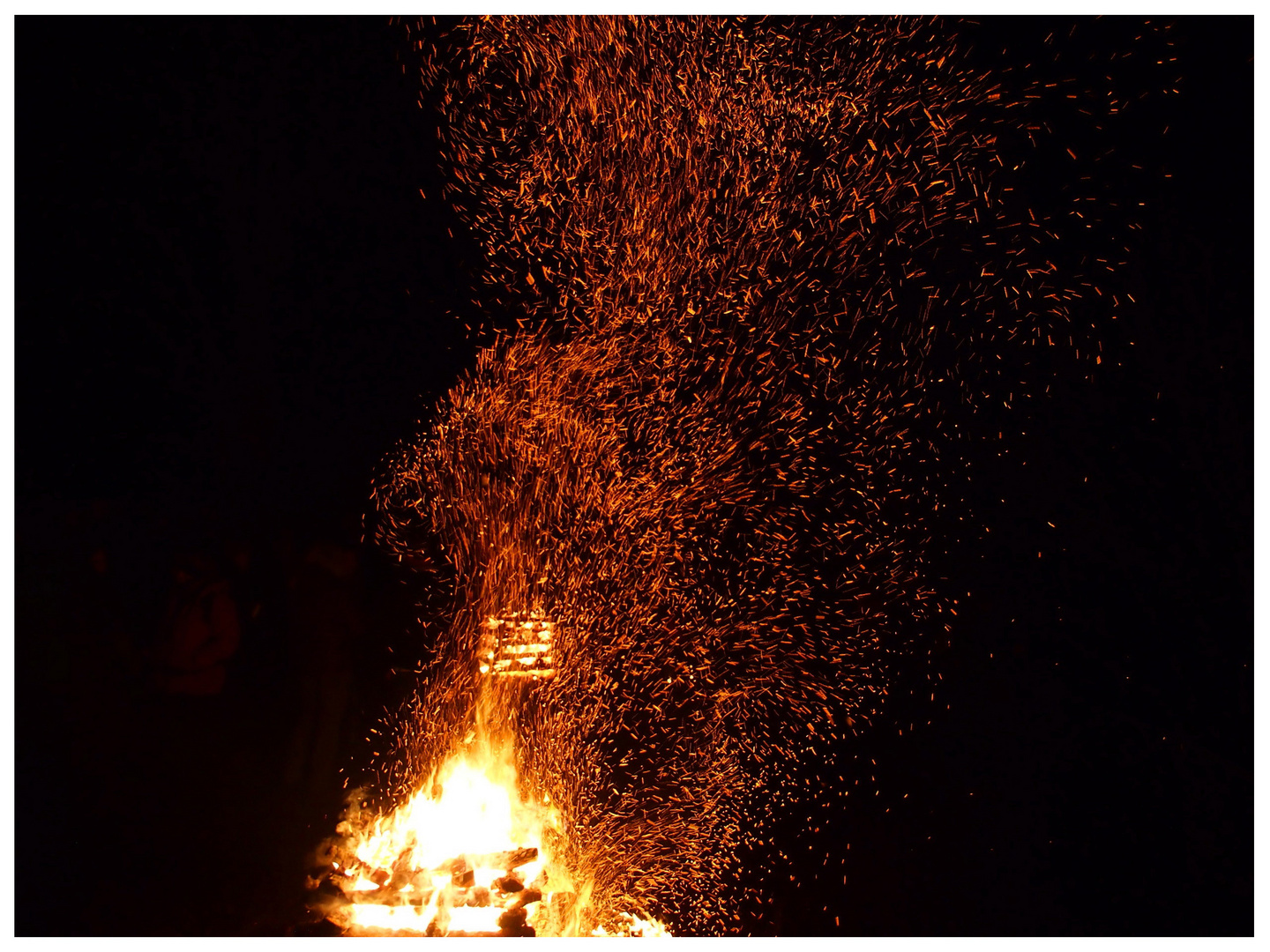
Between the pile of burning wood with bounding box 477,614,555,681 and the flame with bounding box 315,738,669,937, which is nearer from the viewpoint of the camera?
the flame with bounding box 315,738,669,937

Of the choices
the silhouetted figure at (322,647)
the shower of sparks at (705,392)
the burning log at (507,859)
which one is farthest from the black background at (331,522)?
the burning log at (507,859)

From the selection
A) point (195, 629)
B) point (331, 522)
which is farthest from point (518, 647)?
point (331, 522)

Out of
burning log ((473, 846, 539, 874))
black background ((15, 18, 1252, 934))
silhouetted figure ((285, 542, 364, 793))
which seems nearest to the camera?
burning log ((473, 846, 539, 874))

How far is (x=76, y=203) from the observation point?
13.6 feet

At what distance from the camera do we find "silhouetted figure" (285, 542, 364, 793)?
3016mm

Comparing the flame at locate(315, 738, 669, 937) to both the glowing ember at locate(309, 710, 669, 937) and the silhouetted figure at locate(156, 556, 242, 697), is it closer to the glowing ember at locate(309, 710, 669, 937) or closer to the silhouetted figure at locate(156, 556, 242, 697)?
the glowing ember at locate(309, 710, 669, 937)

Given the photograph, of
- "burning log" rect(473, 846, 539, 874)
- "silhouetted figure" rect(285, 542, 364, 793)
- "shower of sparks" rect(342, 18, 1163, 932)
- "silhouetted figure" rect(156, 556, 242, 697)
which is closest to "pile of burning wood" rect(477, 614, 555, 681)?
"shower of sparks" rect(342, 18, 1163, 932)

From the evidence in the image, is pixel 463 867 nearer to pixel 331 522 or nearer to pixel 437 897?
pixel 437 897

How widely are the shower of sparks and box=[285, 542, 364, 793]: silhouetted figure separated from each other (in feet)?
1.13

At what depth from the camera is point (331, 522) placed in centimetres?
513

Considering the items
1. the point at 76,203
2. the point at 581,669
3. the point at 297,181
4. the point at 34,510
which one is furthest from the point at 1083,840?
the point at 76,203

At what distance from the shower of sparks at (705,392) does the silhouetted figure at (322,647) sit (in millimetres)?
345

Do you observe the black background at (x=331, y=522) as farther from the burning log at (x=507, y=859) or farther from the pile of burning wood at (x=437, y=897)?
the burning log at (x=507, y=859)

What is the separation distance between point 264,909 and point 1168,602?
415 centimetres
